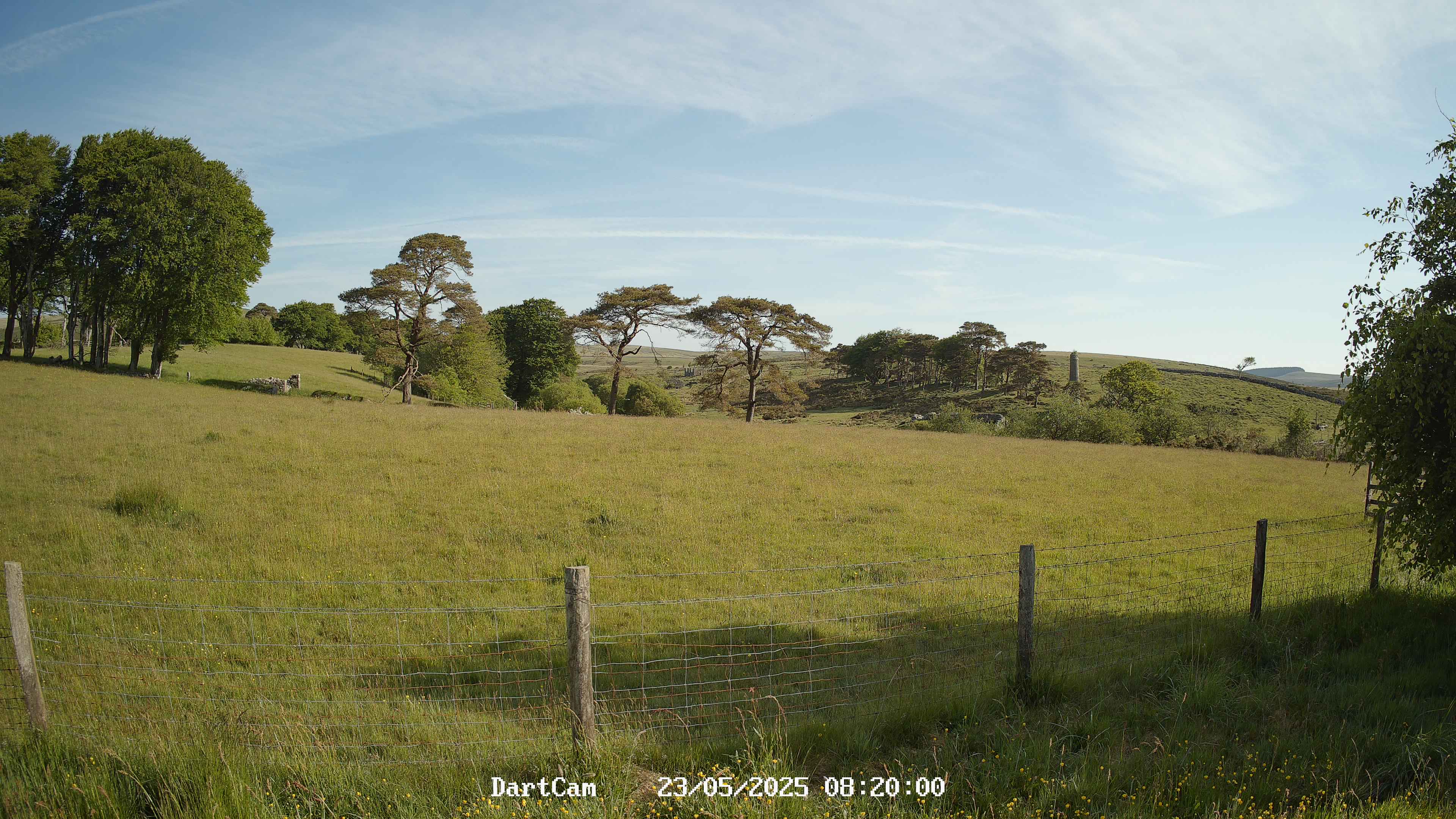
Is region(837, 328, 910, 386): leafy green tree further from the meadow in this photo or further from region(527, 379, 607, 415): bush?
the meadow

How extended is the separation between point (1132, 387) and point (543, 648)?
237ft

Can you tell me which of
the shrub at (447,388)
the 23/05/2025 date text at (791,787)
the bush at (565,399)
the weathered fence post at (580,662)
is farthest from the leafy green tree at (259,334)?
the 23/05/2025 date text at (791,787)

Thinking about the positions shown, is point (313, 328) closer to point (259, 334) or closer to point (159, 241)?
point (259, 334)

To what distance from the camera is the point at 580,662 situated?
4.50 meters

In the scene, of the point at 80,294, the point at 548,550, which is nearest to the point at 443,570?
the point at 548,550

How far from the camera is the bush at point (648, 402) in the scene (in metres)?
57.8

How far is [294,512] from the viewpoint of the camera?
13.2 m

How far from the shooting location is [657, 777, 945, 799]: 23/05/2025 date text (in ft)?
13.1

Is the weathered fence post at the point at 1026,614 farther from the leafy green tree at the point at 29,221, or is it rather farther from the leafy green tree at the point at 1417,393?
the leafy green tree at the point at 29,221

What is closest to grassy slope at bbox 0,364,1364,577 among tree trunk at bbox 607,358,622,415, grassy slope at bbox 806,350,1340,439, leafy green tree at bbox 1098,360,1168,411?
tree trunk at bbox 607,358,622,415

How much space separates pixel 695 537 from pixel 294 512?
7.83 meters

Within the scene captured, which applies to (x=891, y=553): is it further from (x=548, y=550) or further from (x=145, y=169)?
(x=145, y=169)

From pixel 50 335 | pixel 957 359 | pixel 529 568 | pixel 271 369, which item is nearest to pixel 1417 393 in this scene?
pixel 529 568

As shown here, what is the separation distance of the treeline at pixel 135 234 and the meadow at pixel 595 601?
15.5m
